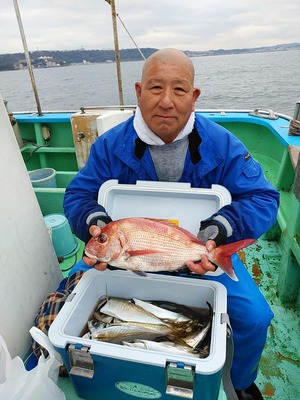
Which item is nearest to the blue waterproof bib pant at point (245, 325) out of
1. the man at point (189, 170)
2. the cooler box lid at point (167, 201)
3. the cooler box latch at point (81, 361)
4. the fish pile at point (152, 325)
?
the man at point (189, 170)

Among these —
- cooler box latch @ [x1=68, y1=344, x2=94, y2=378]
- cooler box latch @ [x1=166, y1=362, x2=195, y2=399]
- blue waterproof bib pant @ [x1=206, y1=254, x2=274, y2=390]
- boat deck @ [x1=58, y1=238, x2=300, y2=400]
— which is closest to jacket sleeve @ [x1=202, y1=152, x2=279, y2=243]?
blue waterproof bib pant @ [x1=206, y1=254, x2=274, y2=390]

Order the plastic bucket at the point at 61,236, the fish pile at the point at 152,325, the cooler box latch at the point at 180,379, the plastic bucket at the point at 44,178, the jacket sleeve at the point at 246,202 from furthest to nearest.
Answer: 1. the plastic bucket at the point at 44,178
2. the plastic bucket at the point at 61,236
3. the jacket sleeve at the point at 246,202
4. the fish pile at the point at 152,325
5. the cooler box latch at the point at 180,379

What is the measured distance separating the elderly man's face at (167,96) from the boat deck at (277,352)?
1.70 m

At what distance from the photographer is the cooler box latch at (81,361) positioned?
126cm

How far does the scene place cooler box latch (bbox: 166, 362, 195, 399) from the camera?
1.15m

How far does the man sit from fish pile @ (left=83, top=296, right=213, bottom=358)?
0.41m

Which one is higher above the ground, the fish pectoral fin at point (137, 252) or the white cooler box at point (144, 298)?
the fish pectoral fin at point (137, 252)

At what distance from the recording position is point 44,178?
14.2ft

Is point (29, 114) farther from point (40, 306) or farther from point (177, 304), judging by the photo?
point (177, 304)

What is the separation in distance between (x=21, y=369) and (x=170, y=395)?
0.71 meters

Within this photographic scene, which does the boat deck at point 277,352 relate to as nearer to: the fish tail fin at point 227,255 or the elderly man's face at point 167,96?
the fish tail fin at point 227,255

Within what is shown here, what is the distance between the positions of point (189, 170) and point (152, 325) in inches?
42.2

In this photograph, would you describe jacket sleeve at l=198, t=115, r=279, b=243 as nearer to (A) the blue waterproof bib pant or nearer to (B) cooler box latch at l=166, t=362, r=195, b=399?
(A) the blue waterproof bib pant

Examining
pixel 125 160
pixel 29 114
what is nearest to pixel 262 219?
pixel 125 160
